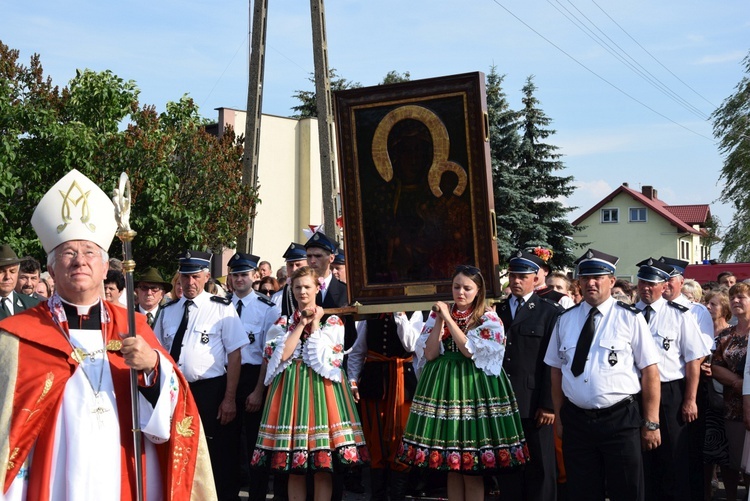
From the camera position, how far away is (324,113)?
673 inches

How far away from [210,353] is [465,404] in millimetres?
2385

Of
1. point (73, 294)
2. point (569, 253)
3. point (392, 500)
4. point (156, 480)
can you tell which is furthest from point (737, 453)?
point (569, 253)

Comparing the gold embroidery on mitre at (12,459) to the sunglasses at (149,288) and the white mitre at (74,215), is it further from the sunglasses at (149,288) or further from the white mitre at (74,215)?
the sunglasses at (149,288)

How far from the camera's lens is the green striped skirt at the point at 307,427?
23.6ft

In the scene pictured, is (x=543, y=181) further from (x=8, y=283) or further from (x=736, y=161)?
(x=8, y=283)

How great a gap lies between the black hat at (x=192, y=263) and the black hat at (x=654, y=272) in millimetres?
3922

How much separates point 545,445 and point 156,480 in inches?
157

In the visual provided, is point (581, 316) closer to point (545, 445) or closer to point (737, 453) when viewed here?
point (545, 445)

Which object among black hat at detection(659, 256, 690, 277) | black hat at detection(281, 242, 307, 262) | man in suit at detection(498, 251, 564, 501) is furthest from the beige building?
man in suit at detection(498, 251, 564, 501)

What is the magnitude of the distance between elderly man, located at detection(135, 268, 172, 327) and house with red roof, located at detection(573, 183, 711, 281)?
54.2 metres

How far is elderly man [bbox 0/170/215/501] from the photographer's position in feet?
14.0

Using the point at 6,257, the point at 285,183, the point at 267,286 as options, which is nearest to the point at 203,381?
the point at 6,257

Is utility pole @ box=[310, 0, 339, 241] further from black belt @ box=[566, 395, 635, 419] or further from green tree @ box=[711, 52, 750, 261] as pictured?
green tree @ box=[711, 52, 750, 261]

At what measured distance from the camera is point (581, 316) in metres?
7.10
